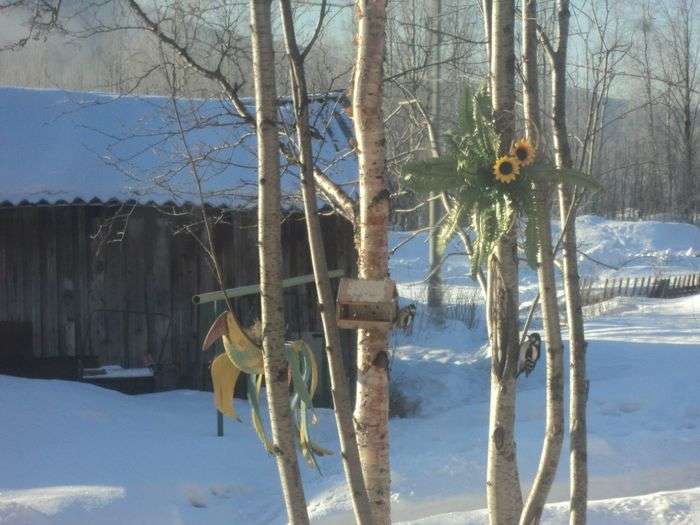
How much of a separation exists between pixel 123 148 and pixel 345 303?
26.3ft

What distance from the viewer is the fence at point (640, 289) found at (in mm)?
24078

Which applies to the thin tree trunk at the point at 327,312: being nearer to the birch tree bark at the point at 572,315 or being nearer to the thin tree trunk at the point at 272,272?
the thin tree trunk at the point at 272,272

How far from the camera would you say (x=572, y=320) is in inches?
153

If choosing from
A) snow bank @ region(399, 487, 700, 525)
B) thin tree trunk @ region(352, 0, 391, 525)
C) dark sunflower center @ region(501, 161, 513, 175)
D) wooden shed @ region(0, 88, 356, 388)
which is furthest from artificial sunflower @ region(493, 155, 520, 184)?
wooden shed @ region(0, 88, 356, 388)

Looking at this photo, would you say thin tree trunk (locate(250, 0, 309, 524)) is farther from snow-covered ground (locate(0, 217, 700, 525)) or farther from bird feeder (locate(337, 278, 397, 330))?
snow-covered ground (locate(0, 217, 700, 525))

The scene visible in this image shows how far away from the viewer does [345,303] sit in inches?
124

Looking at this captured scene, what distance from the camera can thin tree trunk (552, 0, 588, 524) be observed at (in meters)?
3.79

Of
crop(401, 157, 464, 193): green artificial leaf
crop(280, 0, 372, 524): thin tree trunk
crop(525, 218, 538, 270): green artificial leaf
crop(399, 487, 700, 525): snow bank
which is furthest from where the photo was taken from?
crop(399, 487, 700, 525): snow bank

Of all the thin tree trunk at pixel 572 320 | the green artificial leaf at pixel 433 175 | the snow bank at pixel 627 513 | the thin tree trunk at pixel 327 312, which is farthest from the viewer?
the snow bank at pixel 627 513

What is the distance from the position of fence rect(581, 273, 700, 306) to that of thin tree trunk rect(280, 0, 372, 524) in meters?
21.5

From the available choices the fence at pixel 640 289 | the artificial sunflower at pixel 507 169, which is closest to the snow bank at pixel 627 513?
the artificial sunflower at pixel 507 169

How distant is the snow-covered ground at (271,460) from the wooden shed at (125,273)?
0.76m

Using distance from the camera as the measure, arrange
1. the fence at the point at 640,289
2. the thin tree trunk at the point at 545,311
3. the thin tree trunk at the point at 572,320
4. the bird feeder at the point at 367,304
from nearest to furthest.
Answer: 1. the bird feeder at the point at 367,304
2. the thin tree trunk at the point at 545,311
3. the thin tree trunk at the point at 572,320
4. the fence at the point at 640,289

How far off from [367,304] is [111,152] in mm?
7754
